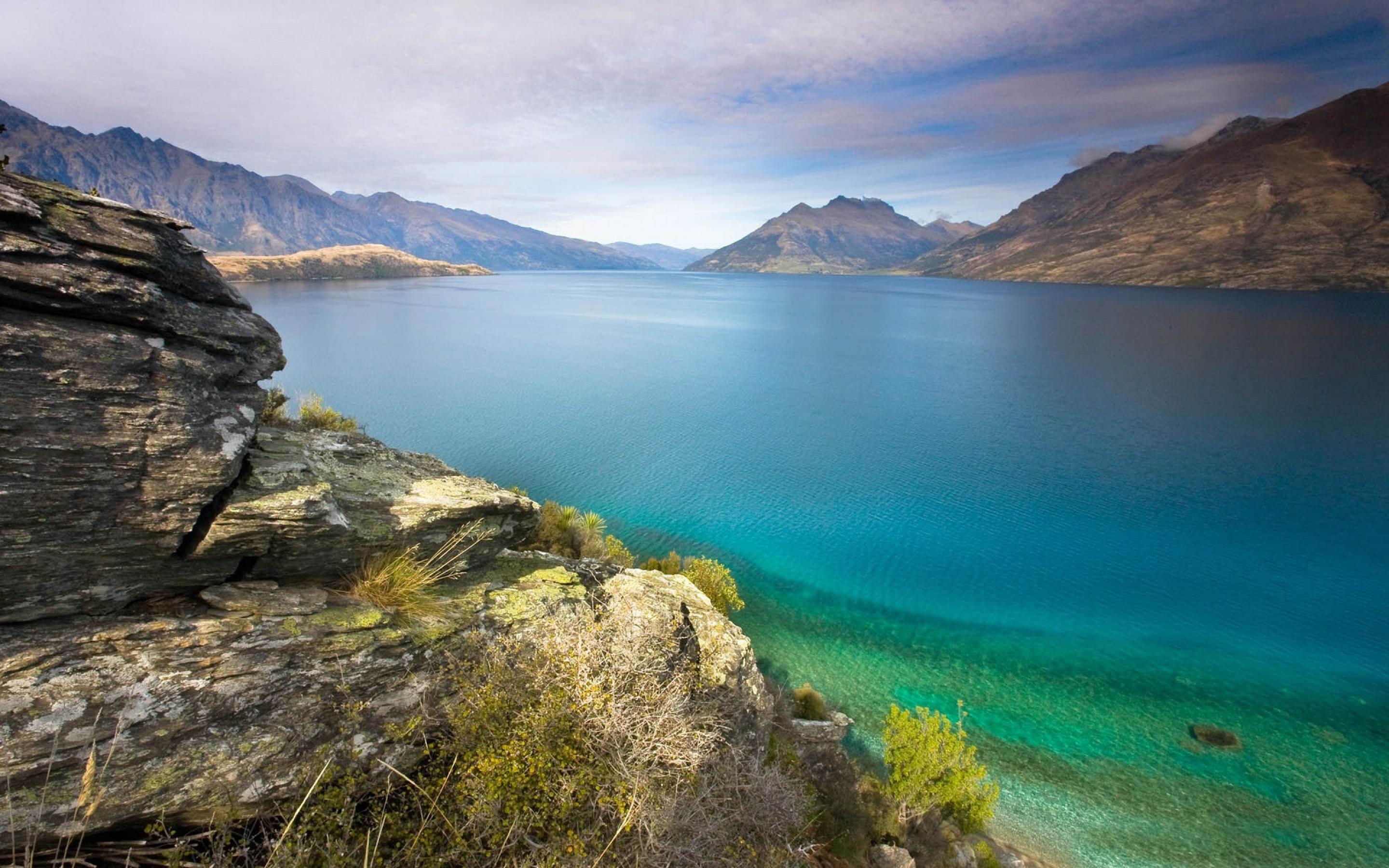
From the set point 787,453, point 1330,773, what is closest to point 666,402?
point 787,453

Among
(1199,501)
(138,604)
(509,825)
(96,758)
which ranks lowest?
(1199,501)

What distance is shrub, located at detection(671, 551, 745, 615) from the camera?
997 inches

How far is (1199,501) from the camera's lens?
3988 centimetres

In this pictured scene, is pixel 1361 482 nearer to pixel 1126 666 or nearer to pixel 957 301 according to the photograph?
pixel 1126 666

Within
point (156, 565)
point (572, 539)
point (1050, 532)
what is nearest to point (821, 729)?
point (572, 539)

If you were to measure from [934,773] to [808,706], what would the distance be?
5.27 metres

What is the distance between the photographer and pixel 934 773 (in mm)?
17703

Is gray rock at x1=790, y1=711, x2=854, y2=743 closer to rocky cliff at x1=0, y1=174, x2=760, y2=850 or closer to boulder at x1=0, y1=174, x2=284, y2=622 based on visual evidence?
rocky cliff at x1=0, y1=174, x2=760, y2=850

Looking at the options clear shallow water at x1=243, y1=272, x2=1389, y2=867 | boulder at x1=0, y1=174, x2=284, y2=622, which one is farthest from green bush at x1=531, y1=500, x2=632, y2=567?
boulder at x1=0, y1=174, x2=284, y2=622

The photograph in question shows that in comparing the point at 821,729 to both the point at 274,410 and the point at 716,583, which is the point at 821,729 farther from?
the point at 274,410

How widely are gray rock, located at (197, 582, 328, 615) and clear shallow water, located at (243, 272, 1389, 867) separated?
1954 cm

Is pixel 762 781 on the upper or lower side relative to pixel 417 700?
lower

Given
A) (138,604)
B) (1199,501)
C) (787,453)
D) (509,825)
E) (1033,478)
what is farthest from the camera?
(787,453)

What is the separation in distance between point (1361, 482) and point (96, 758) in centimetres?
6848
